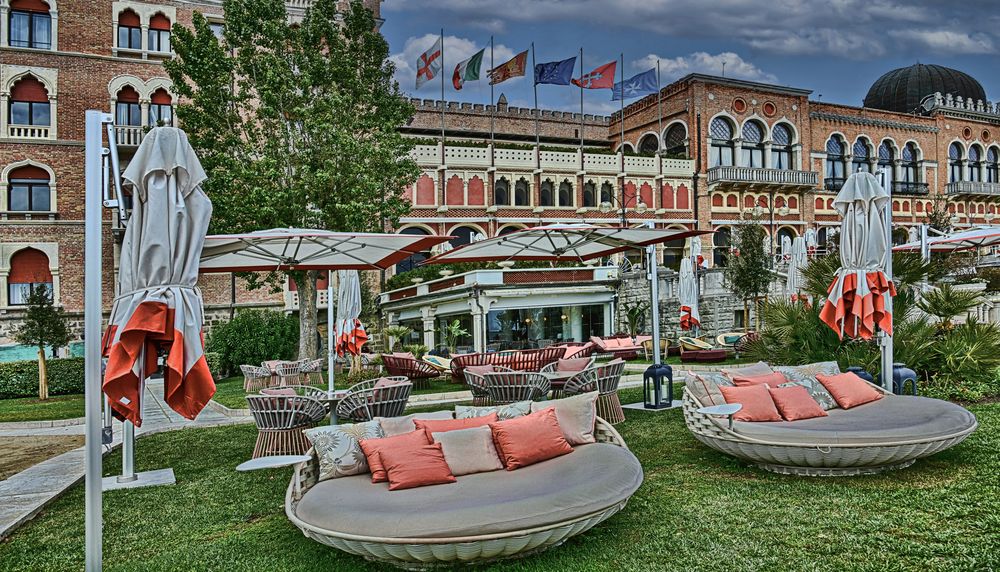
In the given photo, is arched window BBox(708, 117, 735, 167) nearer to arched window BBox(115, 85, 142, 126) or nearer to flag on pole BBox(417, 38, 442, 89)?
flag on pole BBox(417, 38, 442, 89)

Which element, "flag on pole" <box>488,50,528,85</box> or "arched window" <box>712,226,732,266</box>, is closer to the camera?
"flag on pole" <box>488,50,528,85</box>

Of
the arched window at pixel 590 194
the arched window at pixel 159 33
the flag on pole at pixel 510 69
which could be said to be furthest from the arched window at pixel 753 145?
the arched window at pixel 159 33

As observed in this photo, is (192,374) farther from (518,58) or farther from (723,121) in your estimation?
(723,121)

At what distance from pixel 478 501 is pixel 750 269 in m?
21.9

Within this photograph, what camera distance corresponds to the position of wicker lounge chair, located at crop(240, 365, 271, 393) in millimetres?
16470

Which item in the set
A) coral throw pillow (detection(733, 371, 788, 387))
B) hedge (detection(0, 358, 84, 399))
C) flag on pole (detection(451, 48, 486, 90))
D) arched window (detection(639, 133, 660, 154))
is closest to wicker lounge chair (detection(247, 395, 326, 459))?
coral throw pillow (detection(733, 371, 788, 387))

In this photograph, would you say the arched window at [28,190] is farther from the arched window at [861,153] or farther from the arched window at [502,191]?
the arched window at [861,153]

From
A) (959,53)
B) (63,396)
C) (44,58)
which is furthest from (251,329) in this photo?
(959,53)

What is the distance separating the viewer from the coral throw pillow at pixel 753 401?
6.94 meters

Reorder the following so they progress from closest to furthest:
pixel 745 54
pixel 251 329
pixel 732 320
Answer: pixel 251 329 < pixel 732 320 < pixel 745 54

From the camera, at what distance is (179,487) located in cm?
714

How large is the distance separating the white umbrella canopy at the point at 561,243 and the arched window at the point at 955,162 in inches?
1742

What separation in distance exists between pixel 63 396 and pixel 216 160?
8339 mm

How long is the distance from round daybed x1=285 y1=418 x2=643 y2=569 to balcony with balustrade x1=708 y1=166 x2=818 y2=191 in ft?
114
